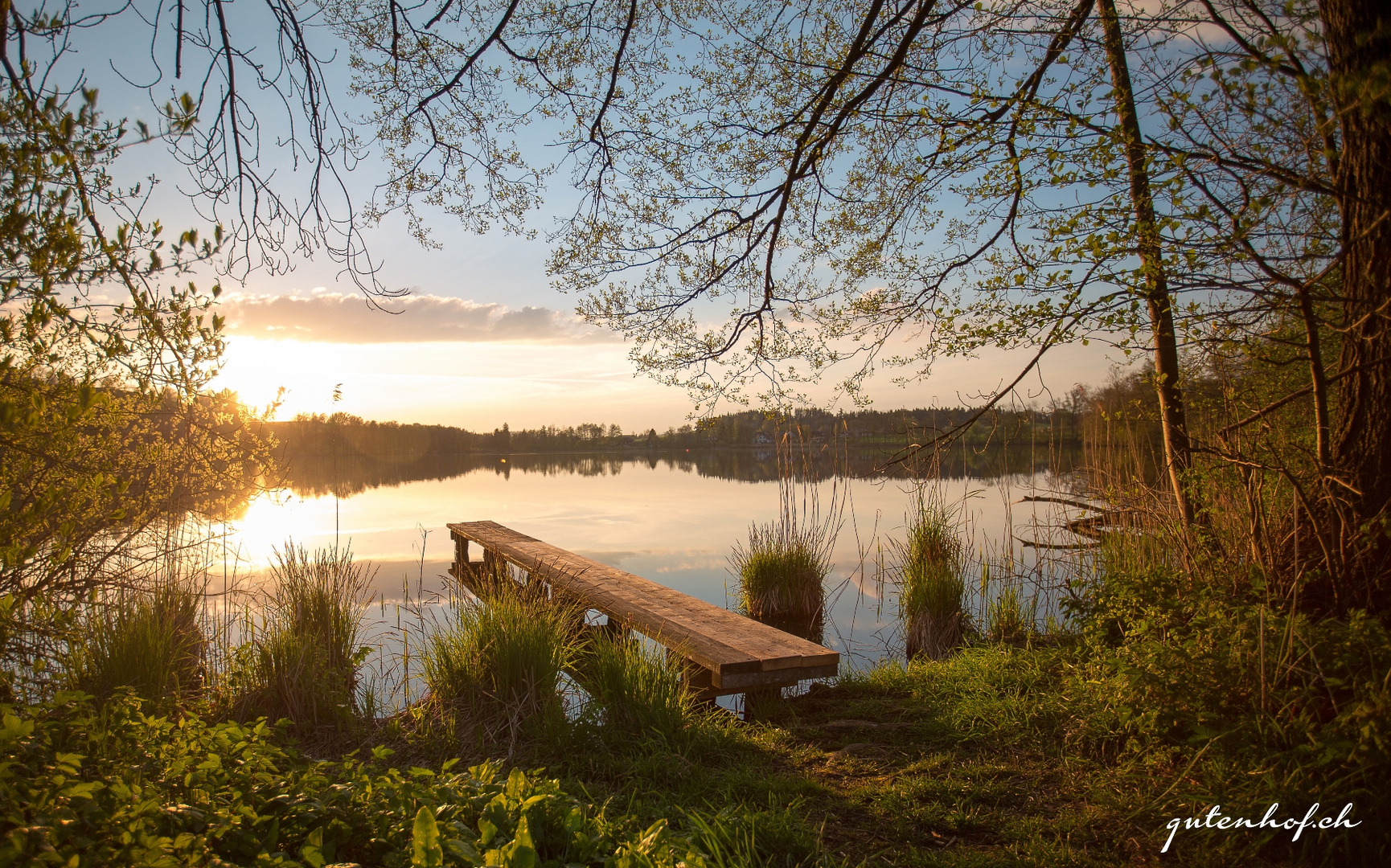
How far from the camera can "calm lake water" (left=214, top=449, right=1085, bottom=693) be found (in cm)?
708

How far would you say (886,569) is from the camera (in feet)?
29.6

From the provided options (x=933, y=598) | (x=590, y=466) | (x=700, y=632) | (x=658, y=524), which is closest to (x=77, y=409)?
(x=700, y=632)

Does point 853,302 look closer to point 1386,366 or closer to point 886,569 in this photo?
point 1386,366

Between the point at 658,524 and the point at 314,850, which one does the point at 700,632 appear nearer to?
the point at 314,850

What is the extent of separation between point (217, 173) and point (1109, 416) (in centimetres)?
451

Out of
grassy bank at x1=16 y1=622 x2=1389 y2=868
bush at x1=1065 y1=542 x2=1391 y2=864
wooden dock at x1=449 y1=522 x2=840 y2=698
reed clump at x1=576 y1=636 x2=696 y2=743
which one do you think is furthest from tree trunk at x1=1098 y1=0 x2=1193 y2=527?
reed clump at x1=576 y1=636 x2=696 y2=743

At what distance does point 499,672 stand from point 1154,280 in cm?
350

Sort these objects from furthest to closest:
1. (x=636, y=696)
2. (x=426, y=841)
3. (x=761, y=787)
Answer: (x=636, y=696) → (x=761, y=787) → (x=426, y=841)

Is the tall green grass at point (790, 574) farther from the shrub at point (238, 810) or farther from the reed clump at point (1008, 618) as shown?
the shrub at point (238, 810)

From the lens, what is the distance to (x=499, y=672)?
384 centimetres

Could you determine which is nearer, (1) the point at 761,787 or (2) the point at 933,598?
(1) the point at 761,787

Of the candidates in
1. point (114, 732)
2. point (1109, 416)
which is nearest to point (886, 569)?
point (1109, 416)

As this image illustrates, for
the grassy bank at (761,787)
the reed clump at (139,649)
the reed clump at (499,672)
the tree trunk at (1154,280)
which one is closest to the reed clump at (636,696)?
the grassy bank at (761,787)

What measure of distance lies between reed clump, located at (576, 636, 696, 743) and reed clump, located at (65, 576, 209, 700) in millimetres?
2004
